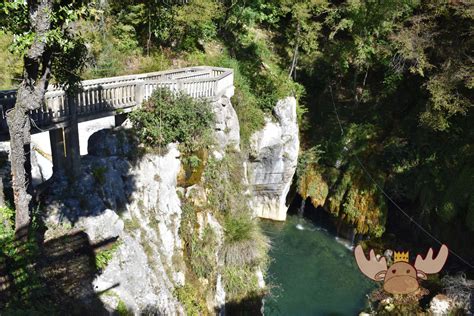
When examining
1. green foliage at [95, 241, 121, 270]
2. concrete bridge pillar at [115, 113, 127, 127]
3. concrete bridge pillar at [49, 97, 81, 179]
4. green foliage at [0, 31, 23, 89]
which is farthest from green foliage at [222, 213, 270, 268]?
green foliage at [0, 31, 23, 89]

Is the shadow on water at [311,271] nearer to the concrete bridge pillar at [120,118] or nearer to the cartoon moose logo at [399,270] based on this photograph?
the concrete bridge pillar at [120,118]

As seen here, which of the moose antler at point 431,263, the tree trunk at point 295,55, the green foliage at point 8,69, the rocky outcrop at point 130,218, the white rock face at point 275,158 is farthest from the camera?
the tree trunk at point 295,55

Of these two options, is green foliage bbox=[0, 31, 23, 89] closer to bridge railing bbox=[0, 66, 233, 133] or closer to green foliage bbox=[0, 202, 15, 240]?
bridge railing bbox=[0, 66, 233, 133]

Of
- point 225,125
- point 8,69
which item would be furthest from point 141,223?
point 8,69

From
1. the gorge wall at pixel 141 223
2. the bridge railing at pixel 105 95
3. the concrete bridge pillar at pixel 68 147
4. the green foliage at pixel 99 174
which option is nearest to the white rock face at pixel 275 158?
the bridge railing at pixel 105 95

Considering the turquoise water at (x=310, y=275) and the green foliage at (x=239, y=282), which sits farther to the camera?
the turquoise water at (x=310, y=275)

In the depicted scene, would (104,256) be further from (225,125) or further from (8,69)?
(8,69)

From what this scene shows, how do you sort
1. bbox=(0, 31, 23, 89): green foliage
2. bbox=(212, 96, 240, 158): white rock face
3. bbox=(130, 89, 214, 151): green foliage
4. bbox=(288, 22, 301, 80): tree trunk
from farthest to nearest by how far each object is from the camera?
1. bbox=(288, 22, 301, 80): tree trunk
2. bbox=(0, 31, 23, 89): green foliage
3. bbox=(212, 96, 240, 158): white rock face
4. bbox=(130, 89, 214, 151): green foliage
